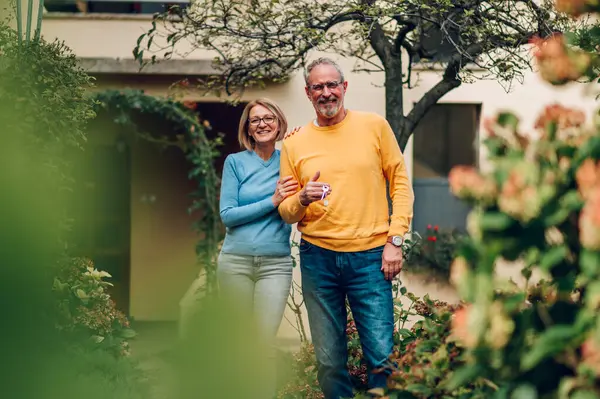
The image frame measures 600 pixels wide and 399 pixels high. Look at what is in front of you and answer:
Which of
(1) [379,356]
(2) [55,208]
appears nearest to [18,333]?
(2) [55,208]

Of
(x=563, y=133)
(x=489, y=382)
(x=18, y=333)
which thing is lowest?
(x=489, y=382)

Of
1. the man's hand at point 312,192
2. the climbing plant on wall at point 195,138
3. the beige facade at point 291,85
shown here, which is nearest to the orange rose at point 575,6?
the man's hand at point 312,192

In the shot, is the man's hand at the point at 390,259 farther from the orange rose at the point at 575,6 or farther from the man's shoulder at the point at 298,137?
the orange rose at the point at 575,6

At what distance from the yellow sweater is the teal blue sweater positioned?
0.29 metres

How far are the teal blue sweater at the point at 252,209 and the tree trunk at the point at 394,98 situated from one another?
1536mm

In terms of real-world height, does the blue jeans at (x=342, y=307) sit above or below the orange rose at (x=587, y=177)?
below

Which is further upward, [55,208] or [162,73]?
[162,73]

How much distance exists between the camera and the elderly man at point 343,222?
351 cm

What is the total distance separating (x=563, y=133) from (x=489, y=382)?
0.57 m

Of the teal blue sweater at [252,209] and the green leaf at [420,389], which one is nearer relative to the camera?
the green leaf at [420,389]

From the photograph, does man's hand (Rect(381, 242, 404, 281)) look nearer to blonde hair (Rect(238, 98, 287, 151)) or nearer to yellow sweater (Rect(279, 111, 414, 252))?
yellow sweater (Rect(279, 111, 414, 252))

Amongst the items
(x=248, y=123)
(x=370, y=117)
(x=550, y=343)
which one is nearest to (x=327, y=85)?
(x=370, y=117)

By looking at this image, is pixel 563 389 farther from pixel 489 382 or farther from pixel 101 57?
pixel 101 57

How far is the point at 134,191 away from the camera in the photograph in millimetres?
10180
